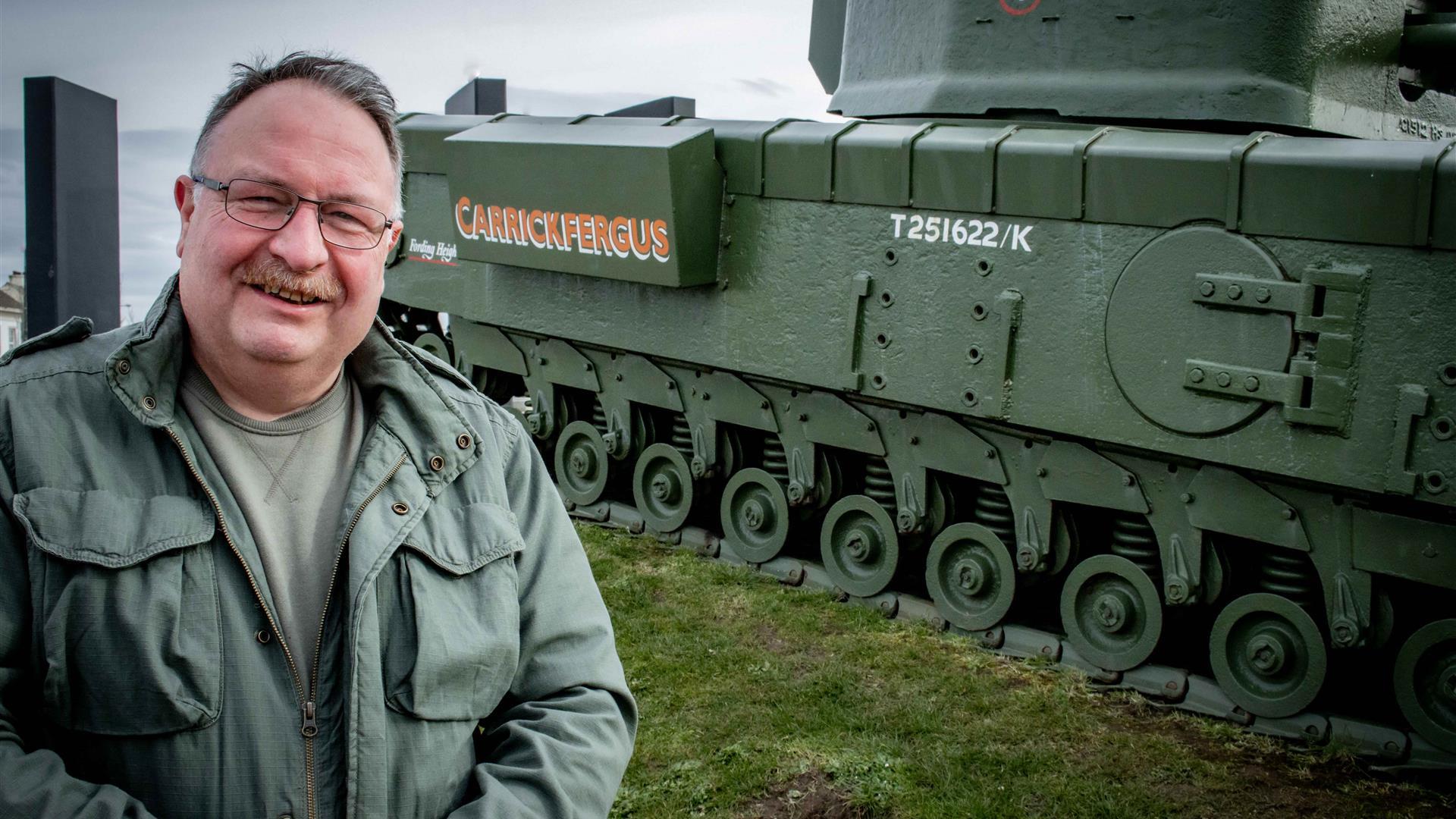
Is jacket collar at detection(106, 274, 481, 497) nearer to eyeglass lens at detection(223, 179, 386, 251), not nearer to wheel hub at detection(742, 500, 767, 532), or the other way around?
eyeglass lens at detection(223, 179, 386, 251)

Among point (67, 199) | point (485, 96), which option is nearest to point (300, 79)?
point (67, 199)

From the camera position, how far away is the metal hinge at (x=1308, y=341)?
18.2ft

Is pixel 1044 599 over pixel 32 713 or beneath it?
beneath

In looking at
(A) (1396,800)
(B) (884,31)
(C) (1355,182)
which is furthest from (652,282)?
(A) (1396,800)

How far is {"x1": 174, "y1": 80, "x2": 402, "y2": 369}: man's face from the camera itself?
7.22 ft

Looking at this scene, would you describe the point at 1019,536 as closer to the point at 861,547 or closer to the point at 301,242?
the point at 861,547

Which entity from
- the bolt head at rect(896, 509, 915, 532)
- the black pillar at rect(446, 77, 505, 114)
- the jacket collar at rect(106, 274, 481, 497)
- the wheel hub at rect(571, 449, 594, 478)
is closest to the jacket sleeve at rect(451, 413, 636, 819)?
the jacket collar at rect(106, 274, 481, 497)

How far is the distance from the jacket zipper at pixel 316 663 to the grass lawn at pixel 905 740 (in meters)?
3.01

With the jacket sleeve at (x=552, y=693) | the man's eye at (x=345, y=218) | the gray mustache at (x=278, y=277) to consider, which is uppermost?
the man's eye at (x=345, y=218)

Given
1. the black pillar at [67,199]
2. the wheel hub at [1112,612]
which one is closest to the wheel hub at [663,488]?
the wheel hub at [1112,612]

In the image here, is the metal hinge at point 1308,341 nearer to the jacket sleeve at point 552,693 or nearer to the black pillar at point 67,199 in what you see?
the jacket sleeve at point 552,693

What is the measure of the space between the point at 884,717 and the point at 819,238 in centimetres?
260

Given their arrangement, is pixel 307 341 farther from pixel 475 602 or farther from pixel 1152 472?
pixel 1152 472

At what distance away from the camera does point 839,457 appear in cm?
796
